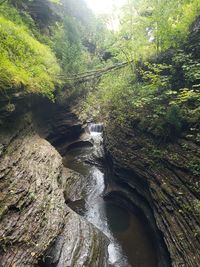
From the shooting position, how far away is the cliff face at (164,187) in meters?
7.45

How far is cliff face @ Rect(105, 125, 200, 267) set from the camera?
7445 mm

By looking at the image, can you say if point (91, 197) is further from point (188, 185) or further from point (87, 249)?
point (188, 185)

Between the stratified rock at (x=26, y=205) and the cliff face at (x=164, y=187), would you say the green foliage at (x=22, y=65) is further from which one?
the cliff face at (x=164, y=187)

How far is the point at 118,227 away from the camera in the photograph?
37.1 feet

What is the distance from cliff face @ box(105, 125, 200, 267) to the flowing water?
687 millimetres

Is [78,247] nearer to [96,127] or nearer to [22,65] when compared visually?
[22,65]

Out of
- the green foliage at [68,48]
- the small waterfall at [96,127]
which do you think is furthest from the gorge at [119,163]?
the small waterfall at [96,127]

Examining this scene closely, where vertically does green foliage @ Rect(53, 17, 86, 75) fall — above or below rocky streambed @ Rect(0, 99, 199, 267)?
above

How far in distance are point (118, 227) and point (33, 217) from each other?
4.65 metres

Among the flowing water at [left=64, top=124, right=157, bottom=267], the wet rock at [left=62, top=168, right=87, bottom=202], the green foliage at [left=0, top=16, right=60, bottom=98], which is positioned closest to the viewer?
the flowing water at [left=64, top=124, right=157, bottom=267]

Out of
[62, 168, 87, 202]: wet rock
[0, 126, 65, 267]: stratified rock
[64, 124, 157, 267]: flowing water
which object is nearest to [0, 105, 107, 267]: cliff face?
[0, 126, 65, 267]: stratified rock

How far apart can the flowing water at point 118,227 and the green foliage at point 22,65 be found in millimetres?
6734

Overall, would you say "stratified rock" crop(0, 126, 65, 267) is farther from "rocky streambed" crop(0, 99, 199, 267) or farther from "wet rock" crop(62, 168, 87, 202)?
"wet rock" crop(62, 168, 87, 202)

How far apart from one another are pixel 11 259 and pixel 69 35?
21722mm
